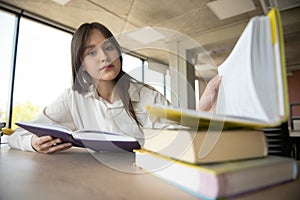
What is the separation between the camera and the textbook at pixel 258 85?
0.19 metres

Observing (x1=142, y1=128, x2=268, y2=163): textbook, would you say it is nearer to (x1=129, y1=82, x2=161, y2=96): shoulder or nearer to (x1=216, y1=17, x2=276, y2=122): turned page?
(x1=216, y1=17, x2=276, y2=122): turned page

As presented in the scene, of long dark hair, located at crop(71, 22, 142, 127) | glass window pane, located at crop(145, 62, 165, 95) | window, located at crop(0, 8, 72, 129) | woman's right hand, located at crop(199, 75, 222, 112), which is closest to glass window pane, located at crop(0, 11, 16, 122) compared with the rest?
window, located at crop(0, 8, 72, 129)

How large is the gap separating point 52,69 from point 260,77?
9.06ft

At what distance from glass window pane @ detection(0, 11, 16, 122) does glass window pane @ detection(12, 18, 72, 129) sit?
0.08 m

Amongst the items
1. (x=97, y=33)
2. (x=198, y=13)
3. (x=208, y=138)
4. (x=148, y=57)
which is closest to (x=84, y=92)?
(x=97, y=33)

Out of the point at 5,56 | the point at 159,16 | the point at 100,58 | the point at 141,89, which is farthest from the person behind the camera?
the point at 159,16

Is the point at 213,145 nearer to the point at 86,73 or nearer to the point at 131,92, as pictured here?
the point at 131,92

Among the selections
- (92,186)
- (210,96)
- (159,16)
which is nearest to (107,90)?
(210,96)

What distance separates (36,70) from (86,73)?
194cm

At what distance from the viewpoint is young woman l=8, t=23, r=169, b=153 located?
76 centimetres

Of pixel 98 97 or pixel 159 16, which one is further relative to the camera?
pixel 159 16

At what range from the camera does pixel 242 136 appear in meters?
0.23

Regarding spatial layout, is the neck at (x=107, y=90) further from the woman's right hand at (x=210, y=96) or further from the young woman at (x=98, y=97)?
the woman's right hand at (x=210, y=96)

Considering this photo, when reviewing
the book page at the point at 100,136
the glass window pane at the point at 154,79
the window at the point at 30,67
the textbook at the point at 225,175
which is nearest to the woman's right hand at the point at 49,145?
the book page at the point at 100,136
